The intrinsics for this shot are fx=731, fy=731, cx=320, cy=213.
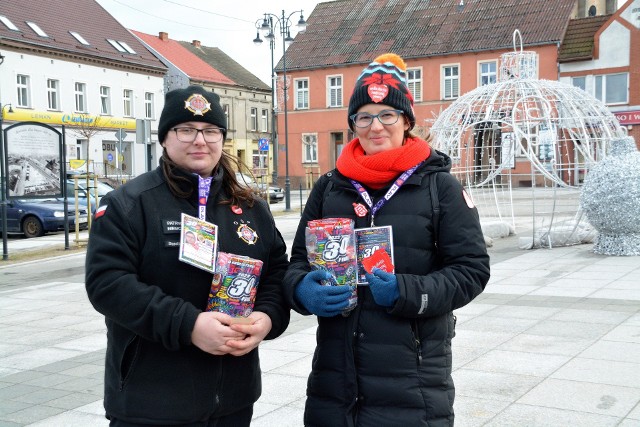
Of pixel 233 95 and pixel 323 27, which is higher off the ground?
pixel 323 27

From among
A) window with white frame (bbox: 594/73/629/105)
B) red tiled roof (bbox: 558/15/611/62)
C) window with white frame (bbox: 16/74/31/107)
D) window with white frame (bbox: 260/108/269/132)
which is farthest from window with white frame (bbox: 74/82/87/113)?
window with white frame (bbox: 594/73/629/105)

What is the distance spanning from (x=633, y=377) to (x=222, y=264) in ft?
12.2

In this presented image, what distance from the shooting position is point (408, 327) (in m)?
2.56

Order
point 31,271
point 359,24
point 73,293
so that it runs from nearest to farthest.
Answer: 1. point 73,293
2. point 31,271
3. point 359,24

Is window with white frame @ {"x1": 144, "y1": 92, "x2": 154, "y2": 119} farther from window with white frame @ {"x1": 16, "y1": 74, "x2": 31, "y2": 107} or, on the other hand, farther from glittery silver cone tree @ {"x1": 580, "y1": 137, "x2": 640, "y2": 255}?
glittery silver cone tree @ {"x1": 580, "y1": 137, "x2": 640, "y2": 255}

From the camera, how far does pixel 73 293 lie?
964 cm

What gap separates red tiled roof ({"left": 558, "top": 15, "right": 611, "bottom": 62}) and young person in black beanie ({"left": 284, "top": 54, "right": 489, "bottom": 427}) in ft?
117

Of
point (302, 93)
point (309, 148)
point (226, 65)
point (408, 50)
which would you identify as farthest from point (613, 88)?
Answer: point (226, 65)

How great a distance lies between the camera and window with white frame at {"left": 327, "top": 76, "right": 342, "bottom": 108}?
42.3m

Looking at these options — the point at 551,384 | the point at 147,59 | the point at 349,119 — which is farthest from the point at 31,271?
the point at 147,59

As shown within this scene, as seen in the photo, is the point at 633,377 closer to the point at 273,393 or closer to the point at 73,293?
the point at 273,393

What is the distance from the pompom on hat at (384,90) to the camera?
2748 millimetres

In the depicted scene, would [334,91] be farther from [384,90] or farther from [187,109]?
[187,109]

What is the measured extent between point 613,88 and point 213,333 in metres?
36.6
